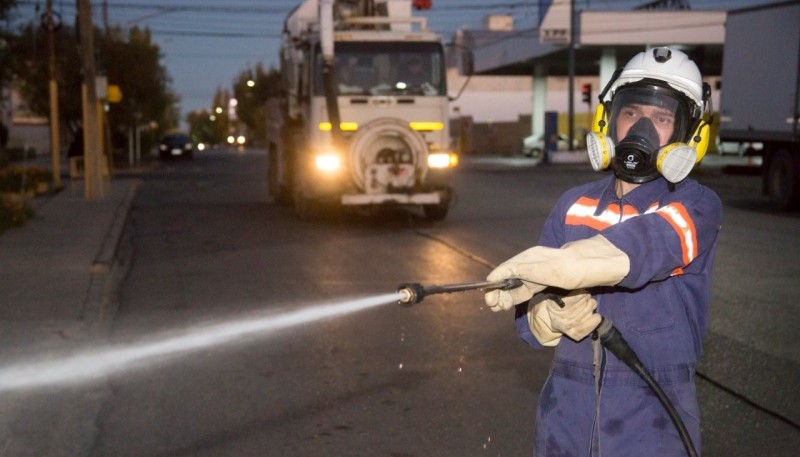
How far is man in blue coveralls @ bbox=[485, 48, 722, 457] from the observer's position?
2.61m

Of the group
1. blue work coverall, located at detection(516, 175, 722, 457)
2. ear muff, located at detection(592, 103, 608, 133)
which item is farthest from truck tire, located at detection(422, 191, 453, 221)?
blue work coverall, located at detection(516, 175, 722, 457)

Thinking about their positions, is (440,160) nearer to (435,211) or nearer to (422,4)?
(435,211)

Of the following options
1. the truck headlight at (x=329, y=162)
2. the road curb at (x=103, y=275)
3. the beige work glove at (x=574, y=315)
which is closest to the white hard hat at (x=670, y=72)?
the beige work glove at (x=574, y=315)

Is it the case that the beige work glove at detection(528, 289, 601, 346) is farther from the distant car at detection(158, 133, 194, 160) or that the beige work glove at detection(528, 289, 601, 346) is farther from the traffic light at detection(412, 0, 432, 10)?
the distant car at detection(158, 133, 194, 160)

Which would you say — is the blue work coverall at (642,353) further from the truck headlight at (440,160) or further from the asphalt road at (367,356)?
the truck headlight at (440,160)

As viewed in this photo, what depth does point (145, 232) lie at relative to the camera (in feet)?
56.0

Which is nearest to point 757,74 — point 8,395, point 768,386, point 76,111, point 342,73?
point 342,73

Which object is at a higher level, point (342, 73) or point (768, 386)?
point (342, 73)

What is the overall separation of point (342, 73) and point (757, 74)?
929cm

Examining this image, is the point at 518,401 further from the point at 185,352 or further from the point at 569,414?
the point at 569,414

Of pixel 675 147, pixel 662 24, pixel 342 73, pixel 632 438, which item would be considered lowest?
pixel 632 438

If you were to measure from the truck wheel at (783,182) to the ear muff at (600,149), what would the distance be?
17311 millimetres

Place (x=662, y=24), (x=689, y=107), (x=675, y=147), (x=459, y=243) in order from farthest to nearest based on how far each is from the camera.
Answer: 1. (x=662, y=24)
2. (x=459, y=243)
3. (x=689, y=107)
4. (x=675, y=147)

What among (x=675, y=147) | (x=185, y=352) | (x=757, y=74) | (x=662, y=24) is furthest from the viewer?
(x=662, y=24)
